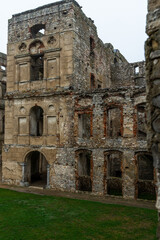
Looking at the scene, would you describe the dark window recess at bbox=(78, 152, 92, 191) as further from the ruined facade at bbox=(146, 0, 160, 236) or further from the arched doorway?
the ruined facade at bbox=(146, 0, 160, 236)

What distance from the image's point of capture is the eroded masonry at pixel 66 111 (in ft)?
46.6

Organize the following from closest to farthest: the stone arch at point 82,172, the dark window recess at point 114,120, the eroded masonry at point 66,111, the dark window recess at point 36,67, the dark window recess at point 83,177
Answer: the eroded masonry at point 66,111
the stone arch at point 82,172
the dark window recess at point 83,177
the dark window recess at point 36,67
the dark window recess at point 114,120

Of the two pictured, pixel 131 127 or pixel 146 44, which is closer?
pixel 146 44

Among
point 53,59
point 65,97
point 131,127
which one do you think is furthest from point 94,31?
point 131,127

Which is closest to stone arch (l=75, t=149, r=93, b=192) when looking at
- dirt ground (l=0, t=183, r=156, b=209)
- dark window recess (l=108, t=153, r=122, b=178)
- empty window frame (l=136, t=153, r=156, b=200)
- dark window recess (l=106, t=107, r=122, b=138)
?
dirt ground (l=0, t=183, r=156, b=209)

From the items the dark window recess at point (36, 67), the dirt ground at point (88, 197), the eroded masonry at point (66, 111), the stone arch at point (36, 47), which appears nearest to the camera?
the dirt ground at point (88, 197)

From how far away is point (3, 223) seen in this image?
391 inches

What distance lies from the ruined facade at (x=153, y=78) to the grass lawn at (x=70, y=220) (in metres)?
6.26

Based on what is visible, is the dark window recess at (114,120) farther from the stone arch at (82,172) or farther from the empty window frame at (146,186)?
the stone arch at (82,172)

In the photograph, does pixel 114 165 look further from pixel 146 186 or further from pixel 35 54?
pixel 35 54

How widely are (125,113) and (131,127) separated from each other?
92 centimetres

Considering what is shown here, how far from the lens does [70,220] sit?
10383 mm

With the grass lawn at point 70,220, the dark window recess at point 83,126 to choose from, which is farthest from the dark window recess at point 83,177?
the grass lawn at point 70,220

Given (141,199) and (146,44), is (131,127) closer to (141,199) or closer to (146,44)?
(141,199)
